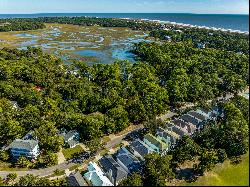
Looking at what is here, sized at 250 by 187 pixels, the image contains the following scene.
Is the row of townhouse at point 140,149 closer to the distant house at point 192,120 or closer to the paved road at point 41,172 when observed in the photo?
the distant house at point 192,120

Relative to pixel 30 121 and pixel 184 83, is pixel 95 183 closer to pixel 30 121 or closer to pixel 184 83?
pixel 30 121

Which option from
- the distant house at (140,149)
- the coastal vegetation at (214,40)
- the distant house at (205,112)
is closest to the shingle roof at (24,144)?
the distant house at (140,149)

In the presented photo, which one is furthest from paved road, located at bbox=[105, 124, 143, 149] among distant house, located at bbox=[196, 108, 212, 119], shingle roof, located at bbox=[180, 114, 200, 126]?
distant house, located at bbox=[196, 108, 212, 119]

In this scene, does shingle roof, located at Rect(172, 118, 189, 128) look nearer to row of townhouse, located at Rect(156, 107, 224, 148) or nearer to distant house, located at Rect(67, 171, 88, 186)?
row of townhouse, located at Rect(156, 107, 224, 148)

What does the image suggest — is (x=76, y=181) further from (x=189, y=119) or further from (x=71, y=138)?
(x=189, y=119)

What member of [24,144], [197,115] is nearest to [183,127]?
[197,115]

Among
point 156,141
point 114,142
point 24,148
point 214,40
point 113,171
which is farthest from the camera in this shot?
point 214,40
